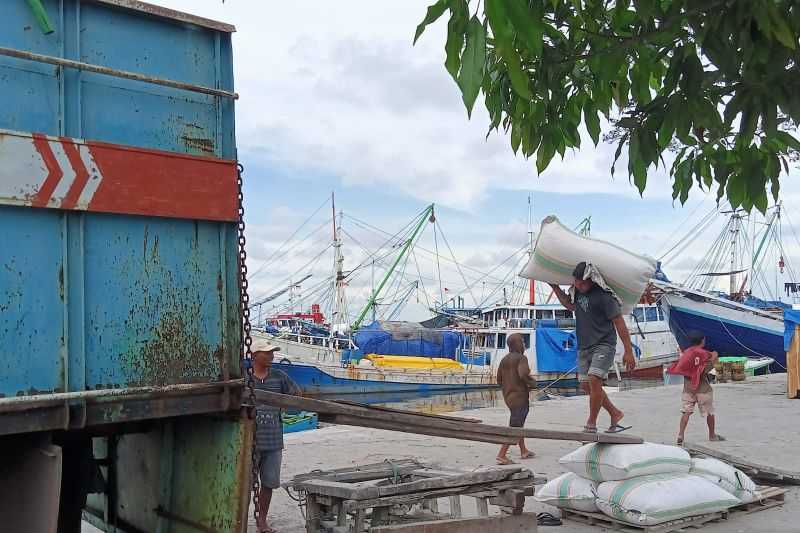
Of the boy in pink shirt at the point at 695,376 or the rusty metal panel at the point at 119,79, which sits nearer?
the rusty metal panel at the point at 119,79

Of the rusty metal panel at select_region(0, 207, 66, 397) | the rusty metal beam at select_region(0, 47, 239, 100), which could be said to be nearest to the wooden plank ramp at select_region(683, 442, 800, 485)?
the rusty metal beam at select_region(0, 47, 239, 100)

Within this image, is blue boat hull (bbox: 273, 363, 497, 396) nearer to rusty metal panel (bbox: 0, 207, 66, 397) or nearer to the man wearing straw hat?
the man wearing straw hat

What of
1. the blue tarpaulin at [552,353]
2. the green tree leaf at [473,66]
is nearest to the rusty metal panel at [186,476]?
the green tree leaf at [473,66]

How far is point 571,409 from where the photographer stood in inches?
524

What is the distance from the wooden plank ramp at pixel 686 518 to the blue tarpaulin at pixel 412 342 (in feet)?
110

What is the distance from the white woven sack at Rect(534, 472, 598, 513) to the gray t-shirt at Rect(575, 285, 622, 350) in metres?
1.22

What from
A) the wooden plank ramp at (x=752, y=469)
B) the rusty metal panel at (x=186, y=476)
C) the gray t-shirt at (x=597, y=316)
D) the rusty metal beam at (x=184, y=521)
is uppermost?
the gray t-shirt at (x=597, y=316)

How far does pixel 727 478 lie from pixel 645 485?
0.91 meters

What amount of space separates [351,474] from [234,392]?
171 centimetres

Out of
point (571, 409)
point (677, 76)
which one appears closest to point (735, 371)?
point (571, 409)

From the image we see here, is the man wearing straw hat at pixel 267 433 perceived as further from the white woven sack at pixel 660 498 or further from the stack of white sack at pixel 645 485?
the white woven sack at pixel 660 498

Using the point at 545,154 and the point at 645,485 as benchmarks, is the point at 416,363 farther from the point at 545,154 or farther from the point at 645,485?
the point at 545,154

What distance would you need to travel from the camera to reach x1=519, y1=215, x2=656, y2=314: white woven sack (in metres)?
6.34

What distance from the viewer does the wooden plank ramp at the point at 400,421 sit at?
4.15m
